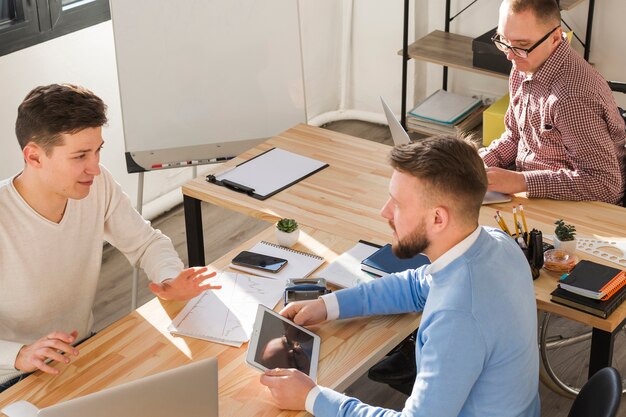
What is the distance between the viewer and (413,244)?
1.86m

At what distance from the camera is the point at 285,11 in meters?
3.56

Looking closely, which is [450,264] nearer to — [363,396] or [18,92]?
[363,396]

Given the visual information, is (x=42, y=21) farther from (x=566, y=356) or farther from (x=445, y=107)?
(x=566, y=356)

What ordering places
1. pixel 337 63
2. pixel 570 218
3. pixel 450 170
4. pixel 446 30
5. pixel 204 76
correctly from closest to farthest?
pixel 450 170 → pixel 570 218 → pixel 204 76 → pixel 446 30 → pixel 337 63

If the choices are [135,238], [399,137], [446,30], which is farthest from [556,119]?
[446,30]

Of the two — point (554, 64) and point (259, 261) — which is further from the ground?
point (554, 64)

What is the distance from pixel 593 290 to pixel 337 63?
134 inches

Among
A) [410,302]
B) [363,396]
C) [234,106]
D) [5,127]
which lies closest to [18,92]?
[5,127]

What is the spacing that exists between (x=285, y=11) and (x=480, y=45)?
3.72ft

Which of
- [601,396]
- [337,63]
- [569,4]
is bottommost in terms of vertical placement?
[337,63]

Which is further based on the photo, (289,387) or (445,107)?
(445,107)

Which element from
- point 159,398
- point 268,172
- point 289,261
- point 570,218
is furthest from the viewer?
point 268,172

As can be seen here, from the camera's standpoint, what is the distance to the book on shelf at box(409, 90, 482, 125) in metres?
4.56

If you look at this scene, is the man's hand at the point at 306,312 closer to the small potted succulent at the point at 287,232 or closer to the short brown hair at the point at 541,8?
the small potted succulent at the point at 287,232
